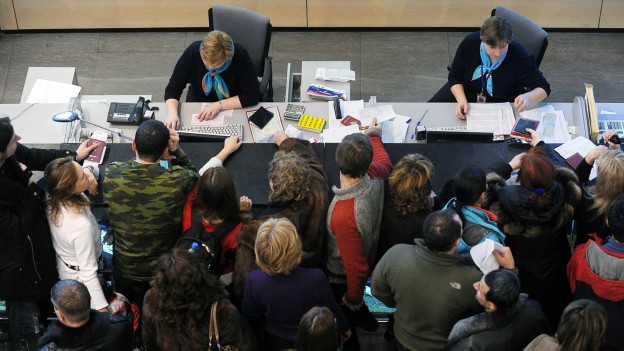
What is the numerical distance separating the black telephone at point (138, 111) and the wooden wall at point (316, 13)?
2.15 meters

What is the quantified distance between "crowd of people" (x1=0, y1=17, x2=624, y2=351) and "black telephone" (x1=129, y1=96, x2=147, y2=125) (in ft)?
2.62

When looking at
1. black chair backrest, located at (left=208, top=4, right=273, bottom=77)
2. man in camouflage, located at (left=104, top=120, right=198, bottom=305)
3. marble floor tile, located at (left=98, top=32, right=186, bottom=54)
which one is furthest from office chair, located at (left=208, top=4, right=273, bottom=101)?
man in camouflage, located at (left=104, top=120, right=198, bottom=305)

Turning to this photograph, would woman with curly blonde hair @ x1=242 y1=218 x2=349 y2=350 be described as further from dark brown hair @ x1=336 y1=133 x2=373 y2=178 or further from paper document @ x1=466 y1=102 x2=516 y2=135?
paper document @ x1=466 y1=102 x2=516 y2=135

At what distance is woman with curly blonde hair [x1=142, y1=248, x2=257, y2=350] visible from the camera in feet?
9.05

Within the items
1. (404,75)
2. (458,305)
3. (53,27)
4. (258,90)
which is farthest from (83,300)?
(53,27)

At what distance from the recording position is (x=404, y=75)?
20.2 feet

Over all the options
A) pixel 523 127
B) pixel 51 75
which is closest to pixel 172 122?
pixel 51 75

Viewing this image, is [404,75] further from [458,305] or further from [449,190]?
[458,305]

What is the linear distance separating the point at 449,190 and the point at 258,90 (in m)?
1.70

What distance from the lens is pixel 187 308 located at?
278 centimetres

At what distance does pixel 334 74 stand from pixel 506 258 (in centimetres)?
223

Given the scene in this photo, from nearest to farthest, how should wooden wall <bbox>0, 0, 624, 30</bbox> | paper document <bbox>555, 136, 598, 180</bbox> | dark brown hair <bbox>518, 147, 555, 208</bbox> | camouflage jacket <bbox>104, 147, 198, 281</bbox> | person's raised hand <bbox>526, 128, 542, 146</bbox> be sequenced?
dark brown hair <bbox>518, 147, 555, 208</bbox> → camouflage jacket <bbox>104, 147, 198, 281</bbox> → paper document <bbox>555, 136, 598, 180</bbox> → person's raised hand <bbox>526, 128, 542, 146</bbox> → wooden wall <bbox>0, 0, 624, 30</bbox>

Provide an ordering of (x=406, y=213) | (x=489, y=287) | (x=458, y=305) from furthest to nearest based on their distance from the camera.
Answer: (x=406, y=213)
(x=458, y=305)
(x=489, y=287)

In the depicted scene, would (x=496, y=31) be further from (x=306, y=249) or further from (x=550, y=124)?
(x=306, y=249)
